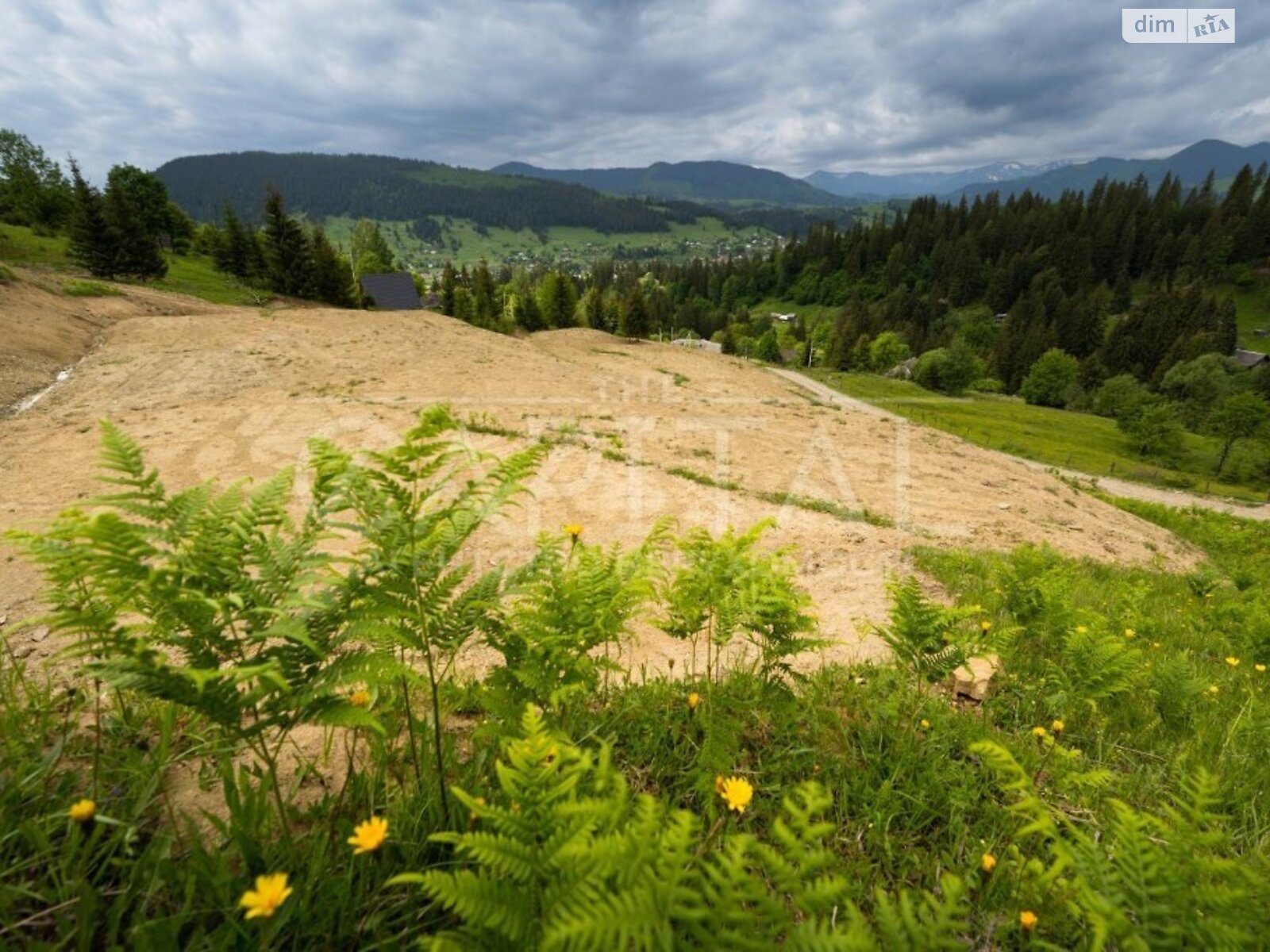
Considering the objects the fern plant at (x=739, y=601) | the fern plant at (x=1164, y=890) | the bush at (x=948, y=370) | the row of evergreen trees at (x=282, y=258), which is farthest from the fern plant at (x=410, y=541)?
the bush at (x=948, y=370)

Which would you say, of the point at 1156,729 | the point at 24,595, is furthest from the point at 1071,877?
the point at 24,595

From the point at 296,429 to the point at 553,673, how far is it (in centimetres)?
1278

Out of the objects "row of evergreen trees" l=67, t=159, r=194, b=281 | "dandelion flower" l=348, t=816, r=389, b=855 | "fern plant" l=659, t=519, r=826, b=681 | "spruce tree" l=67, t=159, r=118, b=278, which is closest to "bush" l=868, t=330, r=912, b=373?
"row of evergreen trees" l=67, t=159, r=194, b=281

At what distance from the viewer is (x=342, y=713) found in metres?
2.10

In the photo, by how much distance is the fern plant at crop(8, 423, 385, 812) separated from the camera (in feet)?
6.49

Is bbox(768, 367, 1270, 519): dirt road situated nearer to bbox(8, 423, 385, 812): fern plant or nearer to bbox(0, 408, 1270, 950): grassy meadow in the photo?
bbox(0, 408, 1270, 950): grassy meadow

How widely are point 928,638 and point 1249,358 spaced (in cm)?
13783

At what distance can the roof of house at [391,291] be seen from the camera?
184ft

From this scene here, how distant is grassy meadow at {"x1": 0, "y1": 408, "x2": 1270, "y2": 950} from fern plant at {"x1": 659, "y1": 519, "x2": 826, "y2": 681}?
0.10 feet

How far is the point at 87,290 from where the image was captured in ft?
88.7

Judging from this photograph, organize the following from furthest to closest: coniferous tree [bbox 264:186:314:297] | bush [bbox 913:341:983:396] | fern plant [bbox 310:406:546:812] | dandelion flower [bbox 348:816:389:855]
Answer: bush [bbox 913:341:983:396] → coniferous tree [bbox 264:186:314:297] → fern plant [bbox 310:406:546:812] → dandelion flower [bbox 348:816:389:855]

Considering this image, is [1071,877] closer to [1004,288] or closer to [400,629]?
[400,629]

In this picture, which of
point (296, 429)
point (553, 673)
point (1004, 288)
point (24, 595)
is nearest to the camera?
point (553, 673)

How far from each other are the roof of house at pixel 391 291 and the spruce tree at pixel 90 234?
20.3 m
